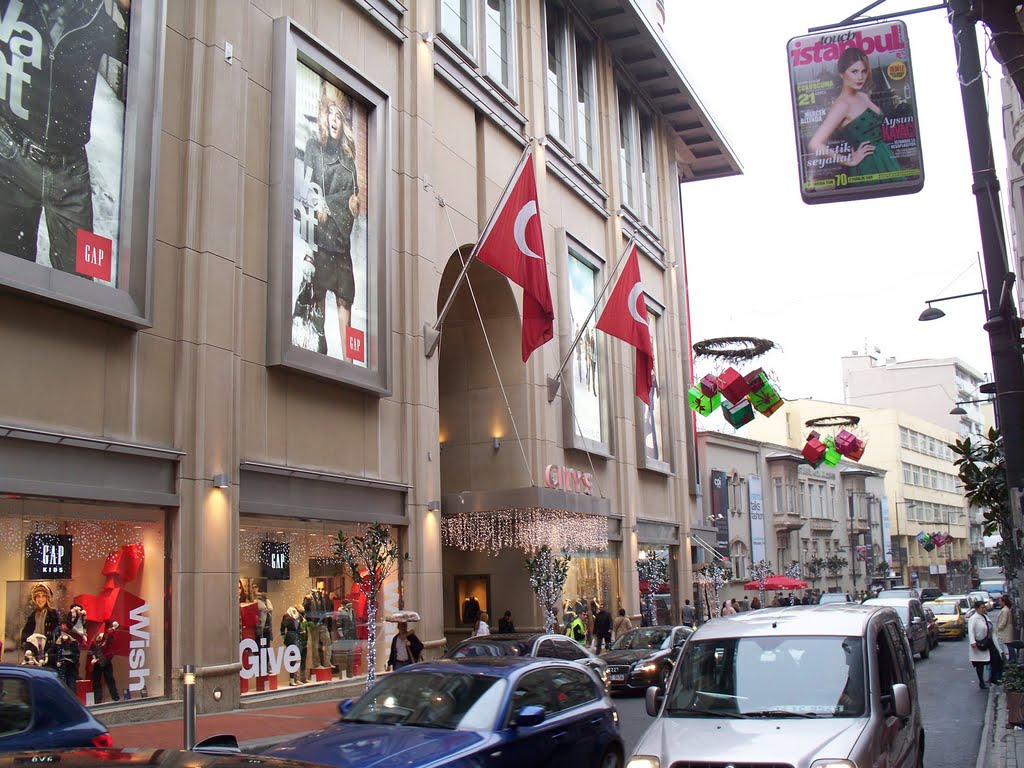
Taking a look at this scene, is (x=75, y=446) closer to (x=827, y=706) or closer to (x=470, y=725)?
(x=470, y=725)

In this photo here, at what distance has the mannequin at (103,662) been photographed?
51.6 ft

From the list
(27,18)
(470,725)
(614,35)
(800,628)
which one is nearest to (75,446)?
(27,18)

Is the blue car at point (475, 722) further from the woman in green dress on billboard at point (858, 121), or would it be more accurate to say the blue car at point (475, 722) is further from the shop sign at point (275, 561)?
the shop sign at point (275, 561)

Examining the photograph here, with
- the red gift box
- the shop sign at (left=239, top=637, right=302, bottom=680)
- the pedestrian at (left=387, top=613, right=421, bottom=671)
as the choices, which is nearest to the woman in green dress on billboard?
the pedestrian at (left=387, top=613, right=421, bottom=671)

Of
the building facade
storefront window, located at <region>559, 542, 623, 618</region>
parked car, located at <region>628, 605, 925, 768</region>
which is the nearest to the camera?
parked car, located at <region>628, 605, 925, 768</region>

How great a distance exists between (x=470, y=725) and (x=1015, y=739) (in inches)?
313

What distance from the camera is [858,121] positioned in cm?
1287

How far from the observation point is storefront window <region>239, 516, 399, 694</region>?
18.9m

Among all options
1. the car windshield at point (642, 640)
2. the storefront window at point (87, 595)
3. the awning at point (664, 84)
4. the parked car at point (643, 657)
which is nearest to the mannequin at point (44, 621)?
the storefront window at point (87, 595)

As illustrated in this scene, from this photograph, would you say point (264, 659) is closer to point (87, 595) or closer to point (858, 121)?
point (87, 595)

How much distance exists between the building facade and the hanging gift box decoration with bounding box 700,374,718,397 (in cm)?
1189

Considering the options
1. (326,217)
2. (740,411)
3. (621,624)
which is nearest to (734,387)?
(740,411)

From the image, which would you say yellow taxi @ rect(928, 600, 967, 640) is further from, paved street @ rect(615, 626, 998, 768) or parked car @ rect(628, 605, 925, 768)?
parked car @ rect(628, 605, 925, 768)

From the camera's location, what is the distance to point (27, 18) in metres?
15.0
